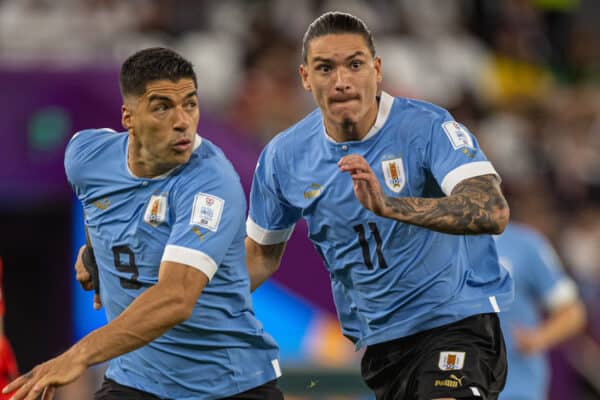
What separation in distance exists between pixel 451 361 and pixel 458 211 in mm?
788

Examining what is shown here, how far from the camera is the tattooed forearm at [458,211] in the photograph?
493cm

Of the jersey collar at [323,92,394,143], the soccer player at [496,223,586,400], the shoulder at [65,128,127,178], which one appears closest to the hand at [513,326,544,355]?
the soccer player at [496,223,586,400]

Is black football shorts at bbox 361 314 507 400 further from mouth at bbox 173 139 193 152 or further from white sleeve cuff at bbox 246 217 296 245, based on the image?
mouth at bbox 173 139 193 152

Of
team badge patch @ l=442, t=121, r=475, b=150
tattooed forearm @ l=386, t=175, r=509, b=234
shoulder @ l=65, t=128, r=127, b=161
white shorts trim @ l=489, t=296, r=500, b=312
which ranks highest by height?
shoulder @ l=65, t=128, r=127, b=161

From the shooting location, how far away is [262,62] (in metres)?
12.3

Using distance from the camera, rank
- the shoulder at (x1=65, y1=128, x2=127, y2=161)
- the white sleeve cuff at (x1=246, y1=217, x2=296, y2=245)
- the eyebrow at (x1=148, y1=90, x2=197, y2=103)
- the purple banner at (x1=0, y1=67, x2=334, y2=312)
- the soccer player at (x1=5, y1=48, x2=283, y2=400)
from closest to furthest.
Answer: the soccer player at (x1=5, y1=48, x2=283, y2=400) < the eyebrow at (x1=148, y1=90, x2=197, y2=103) < the shoulder at (x1=65, y1=128, x2=127, y2=161) < the white sleeve cuff at (x1=246, y1=217, x2=296, y2=245) < the purple banner at (x1=0, y1=67, x2=334, y2=312)

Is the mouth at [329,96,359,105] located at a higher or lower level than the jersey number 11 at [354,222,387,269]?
higher

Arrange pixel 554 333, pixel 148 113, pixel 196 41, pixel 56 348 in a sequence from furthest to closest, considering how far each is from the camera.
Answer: pixel 196 41
pixel 56 348
pixel 554 333
pixel 148 113

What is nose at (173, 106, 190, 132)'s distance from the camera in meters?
5.26

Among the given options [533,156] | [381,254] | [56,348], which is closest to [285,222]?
[381,254]

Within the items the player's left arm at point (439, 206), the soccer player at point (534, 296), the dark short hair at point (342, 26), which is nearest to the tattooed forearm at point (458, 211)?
the player's left arm at point (439, 206)

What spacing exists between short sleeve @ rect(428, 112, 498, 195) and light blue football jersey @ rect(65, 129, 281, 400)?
847 mm

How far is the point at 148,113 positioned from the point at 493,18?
1049 cm

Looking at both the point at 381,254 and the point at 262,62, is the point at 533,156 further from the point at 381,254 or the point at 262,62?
the point at 381,254
